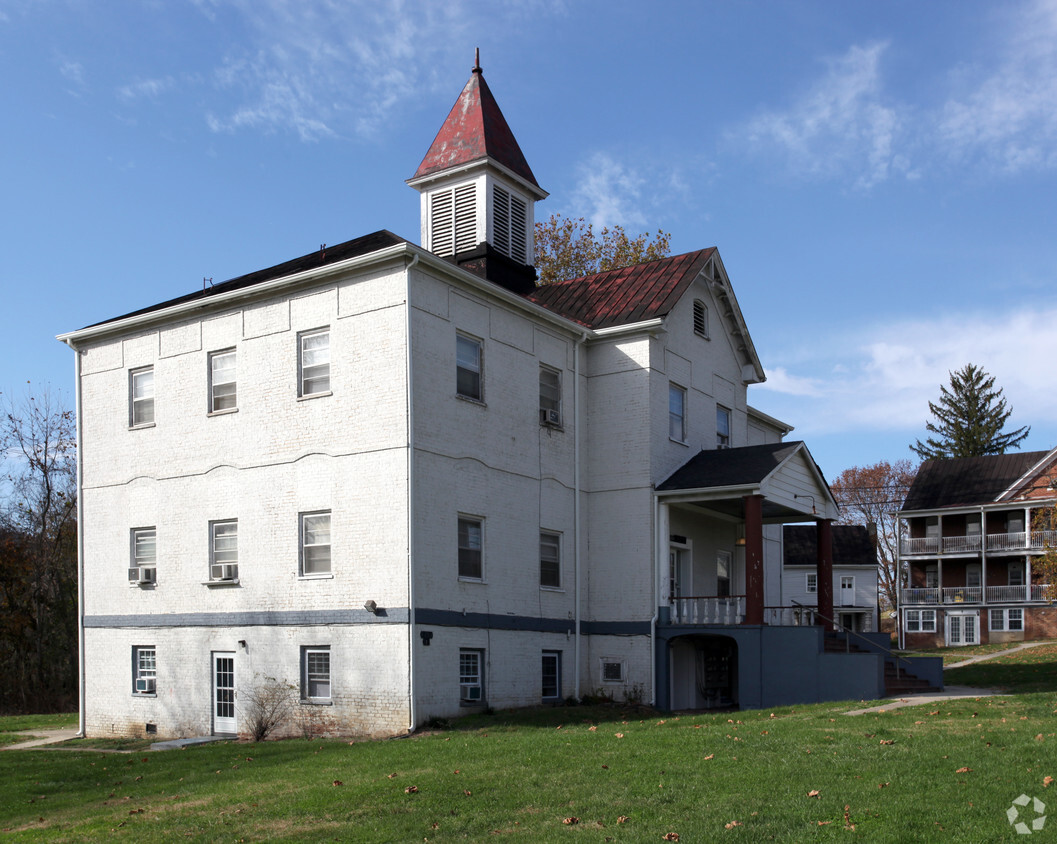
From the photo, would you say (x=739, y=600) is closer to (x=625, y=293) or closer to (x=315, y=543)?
(x=625, y=293)

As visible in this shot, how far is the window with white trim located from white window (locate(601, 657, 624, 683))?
40.8 metres

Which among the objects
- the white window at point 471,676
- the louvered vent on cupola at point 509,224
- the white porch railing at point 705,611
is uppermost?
the louvered vent on cupola at point 509,224

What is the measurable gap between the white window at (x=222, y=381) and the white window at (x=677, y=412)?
10.4m

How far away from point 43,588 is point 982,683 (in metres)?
31.6

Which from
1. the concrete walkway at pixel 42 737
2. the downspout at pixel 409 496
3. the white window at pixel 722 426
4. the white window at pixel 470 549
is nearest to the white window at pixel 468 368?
the downspout at pixel 409 496

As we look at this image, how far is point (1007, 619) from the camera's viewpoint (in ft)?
188

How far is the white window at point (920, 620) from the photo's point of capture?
2367 inches

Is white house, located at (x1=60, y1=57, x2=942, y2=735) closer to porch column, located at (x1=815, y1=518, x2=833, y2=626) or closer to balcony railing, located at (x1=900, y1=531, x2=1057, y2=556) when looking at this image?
porch column, located at (x1=815, y1=518, x2=833, y2=626)

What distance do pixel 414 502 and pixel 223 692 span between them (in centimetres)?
639

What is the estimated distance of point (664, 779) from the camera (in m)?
11.4

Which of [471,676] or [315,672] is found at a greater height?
[315,672]

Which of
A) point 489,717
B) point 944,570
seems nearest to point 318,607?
point 489,717

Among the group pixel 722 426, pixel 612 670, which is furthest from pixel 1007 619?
pixel 612 670

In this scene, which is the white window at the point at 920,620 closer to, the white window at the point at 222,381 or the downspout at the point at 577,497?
the downspout at the point at 577,497
